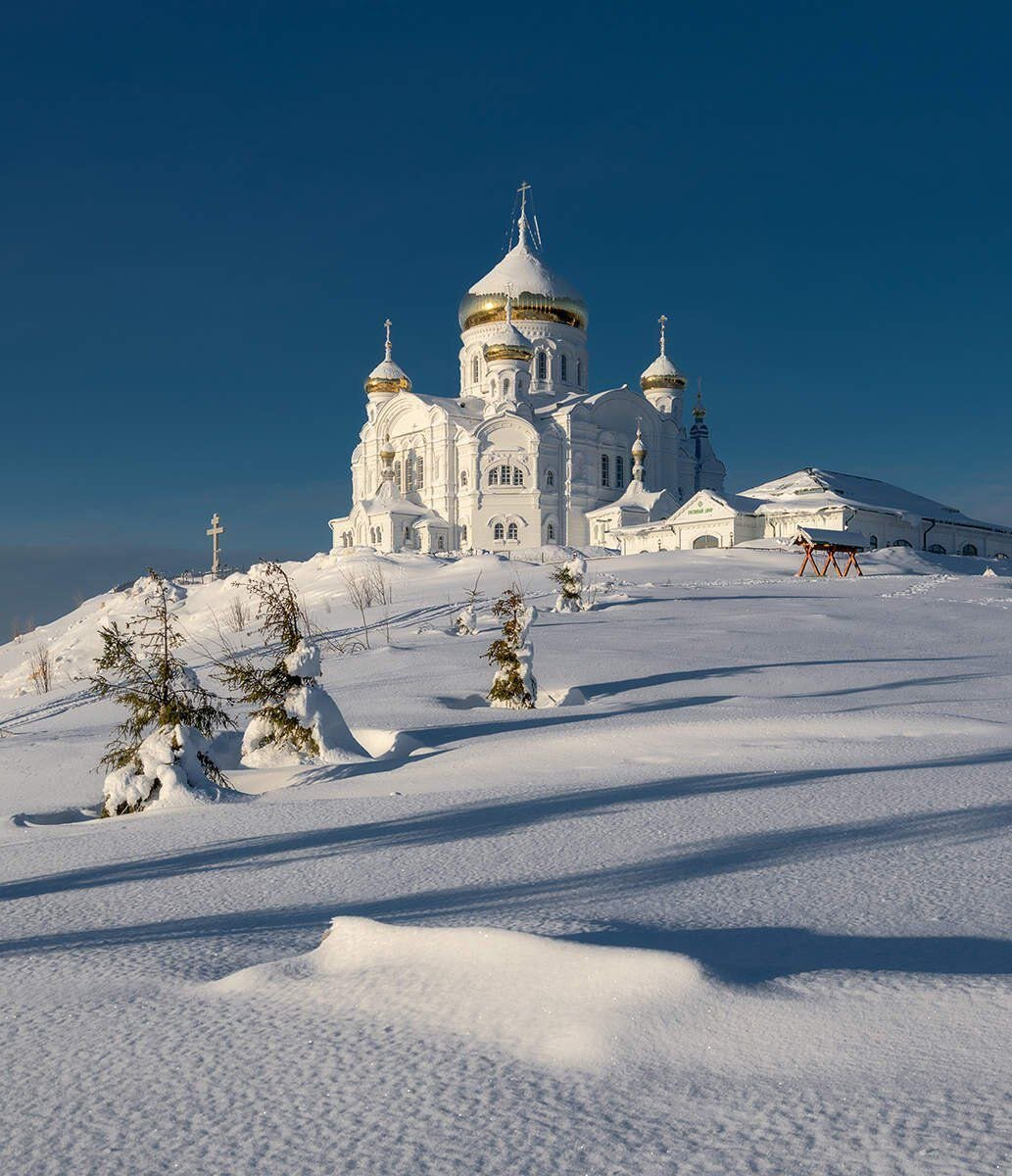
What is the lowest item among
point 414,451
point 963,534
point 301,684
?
point 301,684

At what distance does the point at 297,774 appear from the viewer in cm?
591

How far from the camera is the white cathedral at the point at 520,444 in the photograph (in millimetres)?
47000

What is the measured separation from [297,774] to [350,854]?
2.42 m

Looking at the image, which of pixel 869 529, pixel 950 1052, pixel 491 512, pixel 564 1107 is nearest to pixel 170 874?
pixel 564 1107

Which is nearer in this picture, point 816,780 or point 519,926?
point 519,926

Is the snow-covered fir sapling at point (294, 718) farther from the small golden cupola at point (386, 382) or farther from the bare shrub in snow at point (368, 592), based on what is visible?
the small golden cupola at point (386, 382)

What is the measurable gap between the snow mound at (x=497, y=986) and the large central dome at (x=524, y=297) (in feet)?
171

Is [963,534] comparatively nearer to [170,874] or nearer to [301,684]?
[301,684]

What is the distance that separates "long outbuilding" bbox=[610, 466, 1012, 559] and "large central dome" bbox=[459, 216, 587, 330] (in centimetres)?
1439

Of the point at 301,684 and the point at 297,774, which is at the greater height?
the point at 301,684

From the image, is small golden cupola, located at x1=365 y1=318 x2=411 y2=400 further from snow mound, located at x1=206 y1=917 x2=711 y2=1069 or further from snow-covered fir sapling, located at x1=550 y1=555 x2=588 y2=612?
snow mound, located at x1=206 y1=917 x2=711 y2=1069

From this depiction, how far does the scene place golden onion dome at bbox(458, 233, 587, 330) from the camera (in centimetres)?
5241

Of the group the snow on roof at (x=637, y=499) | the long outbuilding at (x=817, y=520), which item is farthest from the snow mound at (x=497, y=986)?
the snow on roof at (x=637, y=499)

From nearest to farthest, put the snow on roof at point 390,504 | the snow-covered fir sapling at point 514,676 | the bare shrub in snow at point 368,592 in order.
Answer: the snow-covered fir sapling at point 514,676
the bare shrub in snow at point 368,592
the snow on roof at point 390,504
